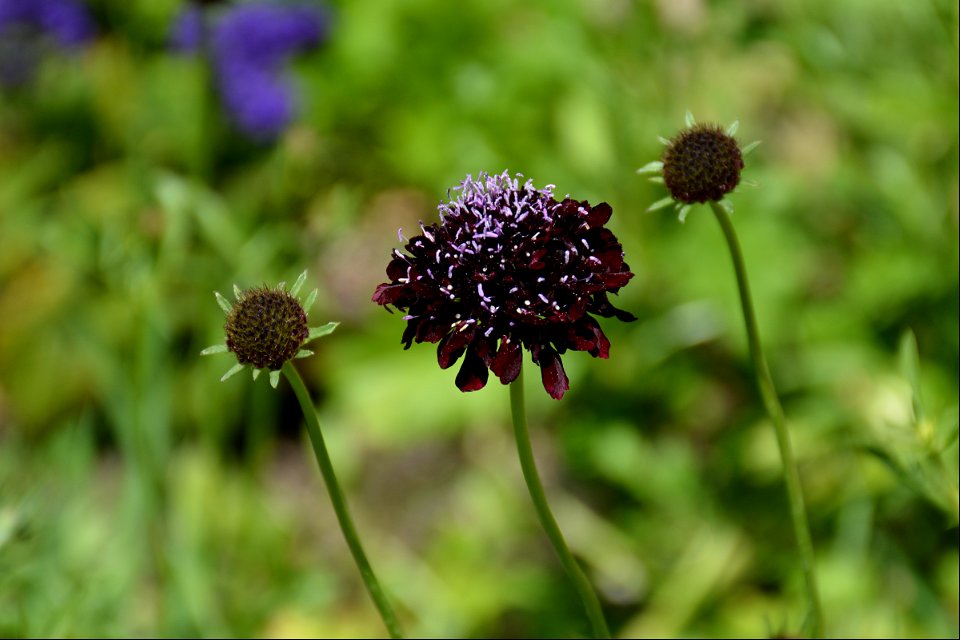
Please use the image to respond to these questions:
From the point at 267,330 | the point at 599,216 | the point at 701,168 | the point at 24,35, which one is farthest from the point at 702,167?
the point at 24,35

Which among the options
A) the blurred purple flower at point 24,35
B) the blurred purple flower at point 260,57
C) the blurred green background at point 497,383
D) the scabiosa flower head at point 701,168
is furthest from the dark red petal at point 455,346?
the blurred purple flower at point 24,35

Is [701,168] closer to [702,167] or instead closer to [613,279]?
[702,167]

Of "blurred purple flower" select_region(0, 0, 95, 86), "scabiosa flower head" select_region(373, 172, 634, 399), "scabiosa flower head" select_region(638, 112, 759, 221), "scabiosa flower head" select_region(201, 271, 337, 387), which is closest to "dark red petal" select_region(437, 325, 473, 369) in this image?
"scabiosa flower head" select_region(373, 172, 634, 399)

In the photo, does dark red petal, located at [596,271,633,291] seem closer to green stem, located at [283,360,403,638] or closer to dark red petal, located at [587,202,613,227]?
dark red petal, located at [587,202,613,227]

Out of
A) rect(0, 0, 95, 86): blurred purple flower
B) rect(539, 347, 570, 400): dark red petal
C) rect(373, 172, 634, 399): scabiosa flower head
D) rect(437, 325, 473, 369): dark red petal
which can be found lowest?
rect(539, 347, 570, 400): dark red petal

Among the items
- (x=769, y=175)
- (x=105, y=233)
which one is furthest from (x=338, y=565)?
(x=769, y=175)

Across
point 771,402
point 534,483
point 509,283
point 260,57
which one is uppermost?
point 260,57
